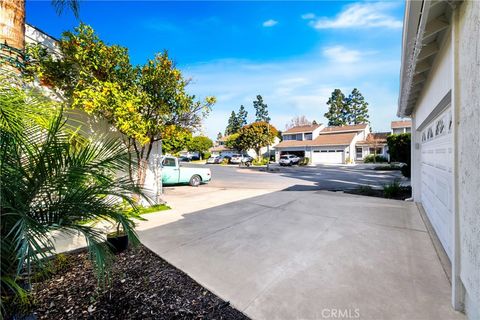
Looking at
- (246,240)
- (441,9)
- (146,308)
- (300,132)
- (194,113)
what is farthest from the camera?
(300,132)

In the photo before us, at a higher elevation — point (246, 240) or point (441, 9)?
point (441, 9)

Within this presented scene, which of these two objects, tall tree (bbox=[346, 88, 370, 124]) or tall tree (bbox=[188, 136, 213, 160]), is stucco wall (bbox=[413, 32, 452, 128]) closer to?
tall tree (bbox=[188, 136, 213, 160])

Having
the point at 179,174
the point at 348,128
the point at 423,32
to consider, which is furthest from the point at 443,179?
the point at 348,128

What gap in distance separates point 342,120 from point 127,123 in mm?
54358

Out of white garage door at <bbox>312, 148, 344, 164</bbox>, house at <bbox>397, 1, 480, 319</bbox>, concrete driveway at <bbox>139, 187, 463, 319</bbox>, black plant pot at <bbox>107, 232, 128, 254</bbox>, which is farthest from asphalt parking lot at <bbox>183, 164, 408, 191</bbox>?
white garage door at <bbox>312, 148, 344, 164</bbox>

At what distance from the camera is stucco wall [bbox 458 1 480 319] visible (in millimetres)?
1716

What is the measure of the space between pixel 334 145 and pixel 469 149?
3017cm

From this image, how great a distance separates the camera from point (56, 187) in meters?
2.21

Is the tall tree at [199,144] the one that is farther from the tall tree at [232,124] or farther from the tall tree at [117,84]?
the tall tree at [117,84]

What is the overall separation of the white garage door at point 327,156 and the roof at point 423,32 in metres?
27.0

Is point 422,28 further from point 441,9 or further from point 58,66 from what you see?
point 58,66

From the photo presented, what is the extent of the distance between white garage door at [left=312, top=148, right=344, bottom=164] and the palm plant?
31.0 metres

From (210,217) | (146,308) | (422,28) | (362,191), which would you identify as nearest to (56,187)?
(146,308)

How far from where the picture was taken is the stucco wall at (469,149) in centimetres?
172
